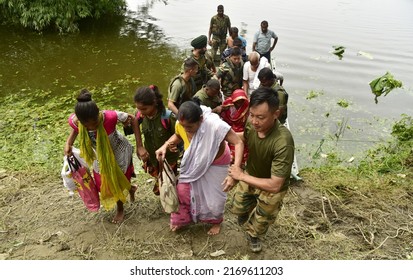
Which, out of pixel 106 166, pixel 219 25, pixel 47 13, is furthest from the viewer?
pixel 47 13

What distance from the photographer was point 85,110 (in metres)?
2.76

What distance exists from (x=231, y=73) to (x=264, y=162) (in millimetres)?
2689

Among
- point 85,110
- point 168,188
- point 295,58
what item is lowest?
point 168,188

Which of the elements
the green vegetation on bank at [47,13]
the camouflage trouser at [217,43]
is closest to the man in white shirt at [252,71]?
the camouflage trouser at [217,43]

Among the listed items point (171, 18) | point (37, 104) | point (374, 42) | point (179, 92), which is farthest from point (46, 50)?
point (374, 42)

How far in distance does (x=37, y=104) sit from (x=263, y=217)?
590 cm

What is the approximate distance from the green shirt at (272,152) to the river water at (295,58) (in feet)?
8.53

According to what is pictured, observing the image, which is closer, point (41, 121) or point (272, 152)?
point (272, 152)

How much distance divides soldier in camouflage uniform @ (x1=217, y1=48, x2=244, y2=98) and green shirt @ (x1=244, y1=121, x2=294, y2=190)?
2.41 meters

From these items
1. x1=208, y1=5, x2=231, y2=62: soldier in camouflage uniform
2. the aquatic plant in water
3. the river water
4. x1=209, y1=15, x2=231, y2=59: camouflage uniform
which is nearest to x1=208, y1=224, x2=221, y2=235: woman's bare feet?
the river water

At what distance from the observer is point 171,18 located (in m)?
14.3

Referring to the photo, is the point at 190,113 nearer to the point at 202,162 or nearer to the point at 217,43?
the point at 202,162

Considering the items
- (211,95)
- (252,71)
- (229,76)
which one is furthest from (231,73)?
(211,95)

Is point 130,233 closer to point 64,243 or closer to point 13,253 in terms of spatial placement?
point 64,243
